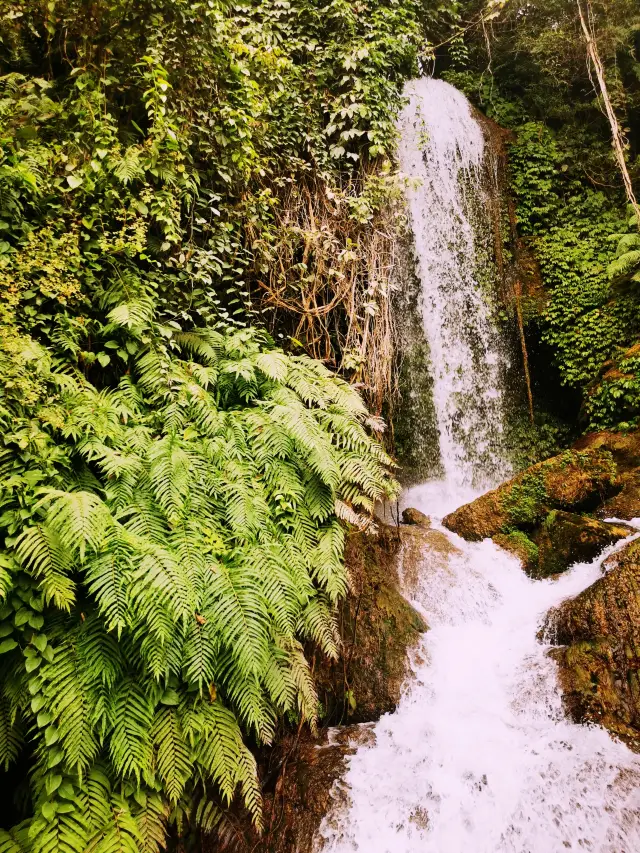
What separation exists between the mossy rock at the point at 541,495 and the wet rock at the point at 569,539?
1.39ft

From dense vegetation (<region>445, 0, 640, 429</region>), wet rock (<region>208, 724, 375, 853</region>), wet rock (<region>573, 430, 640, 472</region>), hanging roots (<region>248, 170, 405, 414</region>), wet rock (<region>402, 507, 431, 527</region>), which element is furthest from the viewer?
dense vegetation (<region>445, 0, 640, 429</region>)

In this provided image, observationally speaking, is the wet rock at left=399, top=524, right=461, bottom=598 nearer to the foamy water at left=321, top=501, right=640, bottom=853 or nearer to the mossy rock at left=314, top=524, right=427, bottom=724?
the mossy rock at left=314, top=524, right=427, bottom=724

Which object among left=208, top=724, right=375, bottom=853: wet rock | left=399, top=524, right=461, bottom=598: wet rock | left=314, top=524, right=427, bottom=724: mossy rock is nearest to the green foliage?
left=208, top=724, right=375, bottom=853: wet rock

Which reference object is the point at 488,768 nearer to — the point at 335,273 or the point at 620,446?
the point at 335,273

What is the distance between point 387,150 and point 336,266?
2545 millimetres

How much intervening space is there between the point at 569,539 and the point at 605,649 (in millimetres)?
1898

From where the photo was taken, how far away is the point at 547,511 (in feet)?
21.6

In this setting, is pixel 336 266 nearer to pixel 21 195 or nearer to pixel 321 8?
pixel 21 195

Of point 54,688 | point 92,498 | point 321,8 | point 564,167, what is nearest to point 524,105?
point 564,167

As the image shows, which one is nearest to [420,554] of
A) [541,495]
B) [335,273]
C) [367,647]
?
[367,647]

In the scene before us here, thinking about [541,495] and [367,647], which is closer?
[367,647]

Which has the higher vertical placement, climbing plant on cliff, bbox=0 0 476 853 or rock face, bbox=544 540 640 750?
climbing plant on cliff, bbox=0 0 476 853

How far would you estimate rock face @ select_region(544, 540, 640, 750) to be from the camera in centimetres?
381

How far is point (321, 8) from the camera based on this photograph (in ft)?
23.6
